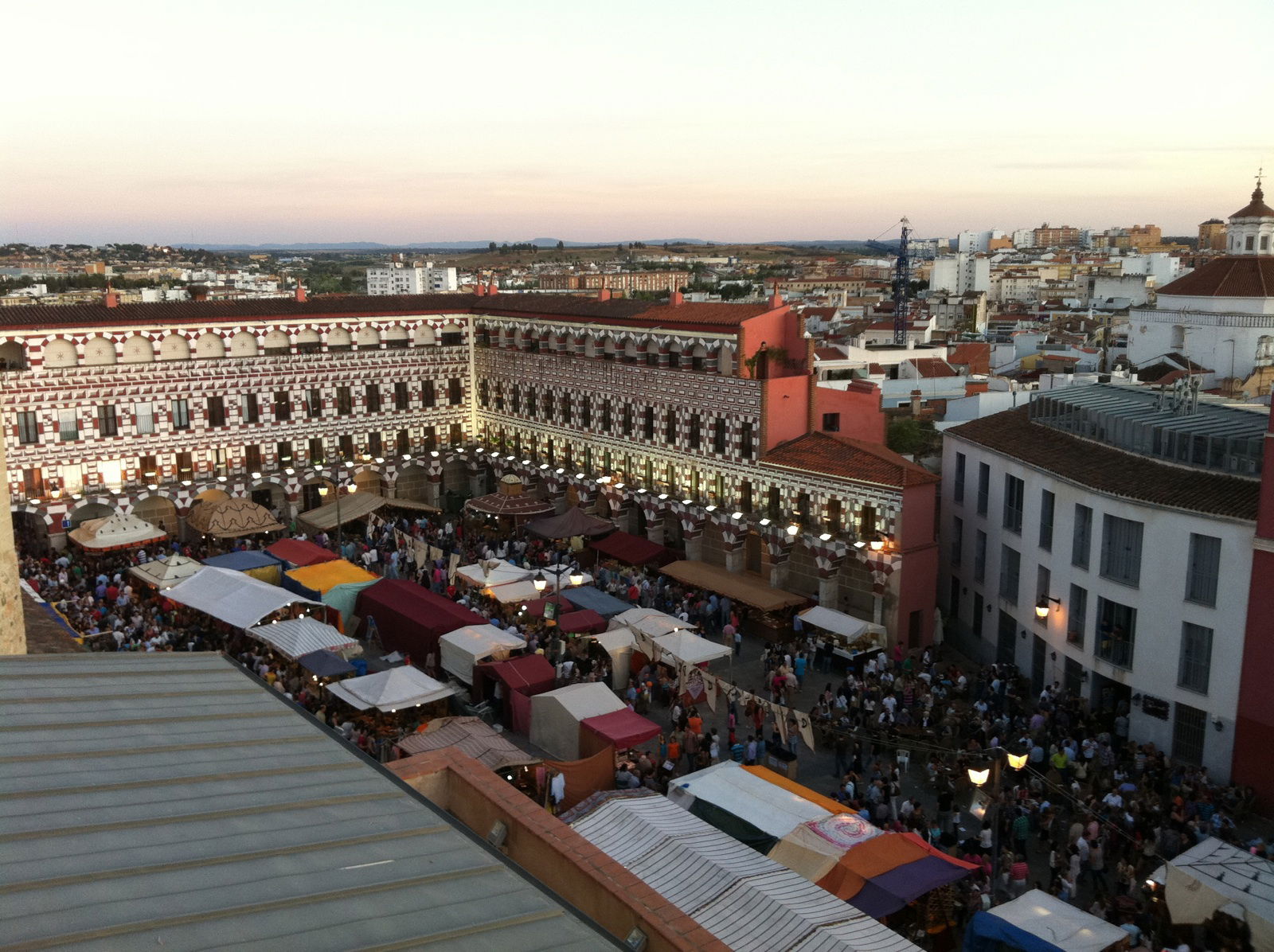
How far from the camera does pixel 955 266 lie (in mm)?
175125

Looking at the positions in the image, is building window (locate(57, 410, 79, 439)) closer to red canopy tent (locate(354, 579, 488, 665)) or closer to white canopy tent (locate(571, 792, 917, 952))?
red canopy tent (locate(354, 579, 488, 665))

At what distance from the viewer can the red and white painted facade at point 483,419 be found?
106 feet

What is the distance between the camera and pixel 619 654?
25.8 metres

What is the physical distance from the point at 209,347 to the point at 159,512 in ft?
20.6

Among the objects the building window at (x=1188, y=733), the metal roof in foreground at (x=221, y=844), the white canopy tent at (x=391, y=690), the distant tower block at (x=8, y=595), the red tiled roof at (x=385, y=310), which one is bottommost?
the building window at (x=1188, y=733)

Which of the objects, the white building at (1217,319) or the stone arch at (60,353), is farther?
the white building at (1217,319)

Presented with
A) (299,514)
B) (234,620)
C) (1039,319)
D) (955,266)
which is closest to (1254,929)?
(234,620)

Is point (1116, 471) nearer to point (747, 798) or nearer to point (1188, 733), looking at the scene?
point (1188, 733)

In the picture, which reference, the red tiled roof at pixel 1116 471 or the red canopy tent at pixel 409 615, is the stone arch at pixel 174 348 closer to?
the red canopy tent at pixel 409 615

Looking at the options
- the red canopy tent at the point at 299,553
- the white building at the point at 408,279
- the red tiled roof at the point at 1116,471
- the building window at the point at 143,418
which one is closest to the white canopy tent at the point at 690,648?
the red tiled roof at the point at 1116,471

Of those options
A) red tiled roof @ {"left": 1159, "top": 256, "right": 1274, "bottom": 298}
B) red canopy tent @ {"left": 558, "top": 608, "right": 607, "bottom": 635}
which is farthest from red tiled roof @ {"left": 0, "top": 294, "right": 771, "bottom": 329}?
red tiled roof @ {"left": 1159, "top": 256, "right": 1274, "bottom": 298}

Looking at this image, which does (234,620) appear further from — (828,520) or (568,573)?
(828,520)

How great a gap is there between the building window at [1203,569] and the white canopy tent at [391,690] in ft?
49.8

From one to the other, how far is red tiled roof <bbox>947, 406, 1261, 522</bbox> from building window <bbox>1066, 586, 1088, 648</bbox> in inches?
99.2
